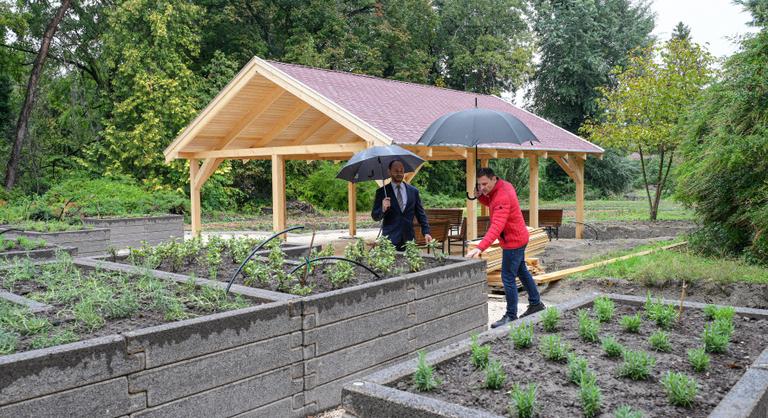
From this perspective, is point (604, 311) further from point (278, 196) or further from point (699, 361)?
point (278, 196)

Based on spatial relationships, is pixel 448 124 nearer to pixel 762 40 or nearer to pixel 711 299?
pixel 711 299

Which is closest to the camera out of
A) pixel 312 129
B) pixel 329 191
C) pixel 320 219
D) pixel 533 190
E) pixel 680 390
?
pixel 680 390

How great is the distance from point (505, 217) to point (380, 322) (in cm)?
202

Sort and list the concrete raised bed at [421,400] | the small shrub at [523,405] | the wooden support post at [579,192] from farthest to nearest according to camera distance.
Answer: the wooden support post at [579,192] → the small shrub at [523,405] → the concrete raised bed at [421,400]

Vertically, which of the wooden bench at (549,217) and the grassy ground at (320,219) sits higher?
the wooden bench at (549,217)

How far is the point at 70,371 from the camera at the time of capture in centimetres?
306

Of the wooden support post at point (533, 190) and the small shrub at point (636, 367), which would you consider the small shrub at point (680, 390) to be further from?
the wooden support post at point (533, 190)

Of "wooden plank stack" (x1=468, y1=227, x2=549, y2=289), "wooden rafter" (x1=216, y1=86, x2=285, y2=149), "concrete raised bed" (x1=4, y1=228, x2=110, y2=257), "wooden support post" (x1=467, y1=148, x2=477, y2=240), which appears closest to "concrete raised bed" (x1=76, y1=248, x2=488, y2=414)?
"wooden plank stack" (x1=468, y1=227, x2=549, y2=289)

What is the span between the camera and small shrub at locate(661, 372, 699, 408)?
2930 millimetres

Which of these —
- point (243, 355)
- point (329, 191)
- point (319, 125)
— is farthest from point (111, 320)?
point (329, 191)

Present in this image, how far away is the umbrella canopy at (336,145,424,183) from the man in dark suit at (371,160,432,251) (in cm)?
79

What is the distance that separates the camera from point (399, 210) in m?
6.76

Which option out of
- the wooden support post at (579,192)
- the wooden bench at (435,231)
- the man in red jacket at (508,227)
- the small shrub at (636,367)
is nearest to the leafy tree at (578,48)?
the wooden support post at (579,192)

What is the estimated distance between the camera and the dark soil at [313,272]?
502 centimetres
